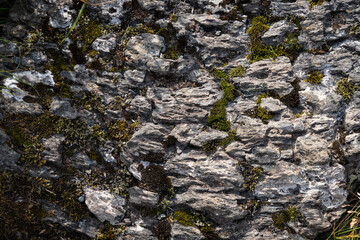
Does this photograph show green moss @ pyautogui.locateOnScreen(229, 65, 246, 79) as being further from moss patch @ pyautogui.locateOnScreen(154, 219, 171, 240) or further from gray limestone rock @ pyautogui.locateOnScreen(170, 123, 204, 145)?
moss patch @ pyautogui.locateOnScreen(154, 219, 171, 240)

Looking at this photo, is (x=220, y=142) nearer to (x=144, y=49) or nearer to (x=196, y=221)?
(x=196, y=221)

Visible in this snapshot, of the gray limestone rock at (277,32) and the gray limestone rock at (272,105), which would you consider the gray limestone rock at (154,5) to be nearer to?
the gray limestone rock at (277,32)

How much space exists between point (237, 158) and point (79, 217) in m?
5.18

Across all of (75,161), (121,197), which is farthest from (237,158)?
(75,161)

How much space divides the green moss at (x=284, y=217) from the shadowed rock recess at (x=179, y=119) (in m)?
0.03

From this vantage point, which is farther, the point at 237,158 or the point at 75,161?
the point at 75,161

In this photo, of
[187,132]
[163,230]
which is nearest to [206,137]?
[187,132]

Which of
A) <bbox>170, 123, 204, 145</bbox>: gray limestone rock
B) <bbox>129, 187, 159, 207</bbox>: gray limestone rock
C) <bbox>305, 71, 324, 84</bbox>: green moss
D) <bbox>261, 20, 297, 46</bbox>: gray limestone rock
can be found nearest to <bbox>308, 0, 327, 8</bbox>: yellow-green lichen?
<bbox>261, 20, 297, 46</bbox>: gray limestone rock

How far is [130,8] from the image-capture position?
7.50 m

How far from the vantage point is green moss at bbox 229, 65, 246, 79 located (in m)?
7.11

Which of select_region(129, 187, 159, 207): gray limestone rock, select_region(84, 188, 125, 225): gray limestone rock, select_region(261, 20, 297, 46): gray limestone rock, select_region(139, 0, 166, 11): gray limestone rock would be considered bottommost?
select_region(84, 188, 125, 225): gray limestone rock

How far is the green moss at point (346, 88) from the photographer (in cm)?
655

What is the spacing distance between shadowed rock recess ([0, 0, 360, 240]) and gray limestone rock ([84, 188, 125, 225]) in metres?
0.04

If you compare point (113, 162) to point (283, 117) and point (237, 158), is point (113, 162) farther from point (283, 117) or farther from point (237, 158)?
point (283, 117)
